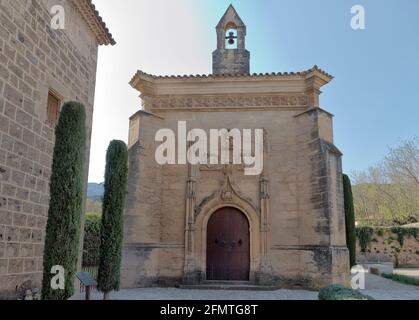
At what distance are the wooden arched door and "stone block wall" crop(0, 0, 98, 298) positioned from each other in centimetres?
544

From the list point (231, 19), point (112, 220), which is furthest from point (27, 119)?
point (231, 19)

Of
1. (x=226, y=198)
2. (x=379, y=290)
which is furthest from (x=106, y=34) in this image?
(x=379, y=290)

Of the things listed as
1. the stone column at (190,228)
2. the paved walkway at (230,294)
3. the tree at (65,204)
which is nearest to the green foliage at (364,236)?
the paved walkway at (230,294)

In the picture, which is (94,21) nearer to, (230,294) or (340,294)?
(230,294)

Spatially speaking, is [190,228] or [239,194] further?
[239,194]

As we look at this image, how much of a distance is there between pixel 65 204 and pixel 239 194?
620cm

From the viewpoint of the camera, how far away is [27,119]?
19.1ft

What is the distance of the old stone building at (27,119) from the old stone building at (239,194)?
4038 mm

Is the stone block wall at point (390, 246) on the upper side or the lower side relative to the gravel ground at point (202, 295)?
upper

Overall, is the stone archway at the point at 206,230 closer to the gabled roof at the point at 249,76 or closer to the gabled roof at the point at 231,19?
the gabled roof at the point at 249,76

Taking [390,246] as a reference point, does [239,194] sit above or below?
above

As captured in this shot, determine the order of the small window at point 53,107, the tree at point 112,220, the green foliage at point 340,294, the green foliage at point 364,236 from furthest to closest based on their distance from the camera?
the green foliage at point 364,236
the small window at point 53,107
the tree at point 112,220
the green foliage at point 340,294

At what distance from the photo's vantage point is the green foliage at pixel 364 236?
2134 centimetres
